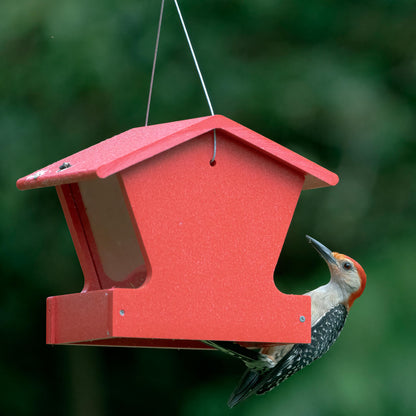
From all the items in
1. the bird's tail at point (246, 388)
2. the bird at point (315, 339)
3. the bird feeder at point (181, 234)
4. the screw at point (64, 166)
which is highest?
the screw at point (64, 166)

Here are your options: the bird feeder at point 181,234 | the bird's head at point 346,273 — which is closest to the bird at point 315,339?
the bird's head at point 346,273

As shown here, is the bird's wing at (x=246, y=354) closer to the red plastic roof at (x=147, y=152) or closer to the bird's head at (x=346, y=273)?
the bird's head at (x=346, y=273)

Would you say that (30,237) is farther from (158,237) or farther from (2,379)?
(158,237)

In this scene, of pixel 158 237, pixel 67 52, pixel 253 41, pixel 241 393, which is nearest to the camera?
pixel 158 237

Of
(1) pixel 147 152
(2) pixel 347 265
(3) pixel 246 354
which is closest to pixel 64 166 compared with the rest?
(1) pixel 147 152

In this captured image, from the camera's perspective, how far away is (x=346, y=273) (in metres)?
3.69

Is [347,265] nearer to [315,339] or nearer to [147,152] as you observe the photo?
[315,339]

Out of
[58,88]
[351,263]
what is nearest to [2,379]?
[58,88]

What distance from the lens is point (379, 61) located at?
5.70 m

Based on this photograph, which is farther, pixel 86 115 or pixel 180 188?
pixel 86 115

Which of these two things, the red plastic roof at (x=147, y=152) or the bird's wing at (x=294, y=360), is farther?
the bird's wing at (x=294, y=360)

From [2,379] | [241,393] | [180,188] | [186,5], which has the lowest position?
[2,379]

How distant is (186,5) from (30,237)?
5.37ft

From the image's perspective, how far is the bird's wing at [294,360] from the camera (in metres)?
3.48
